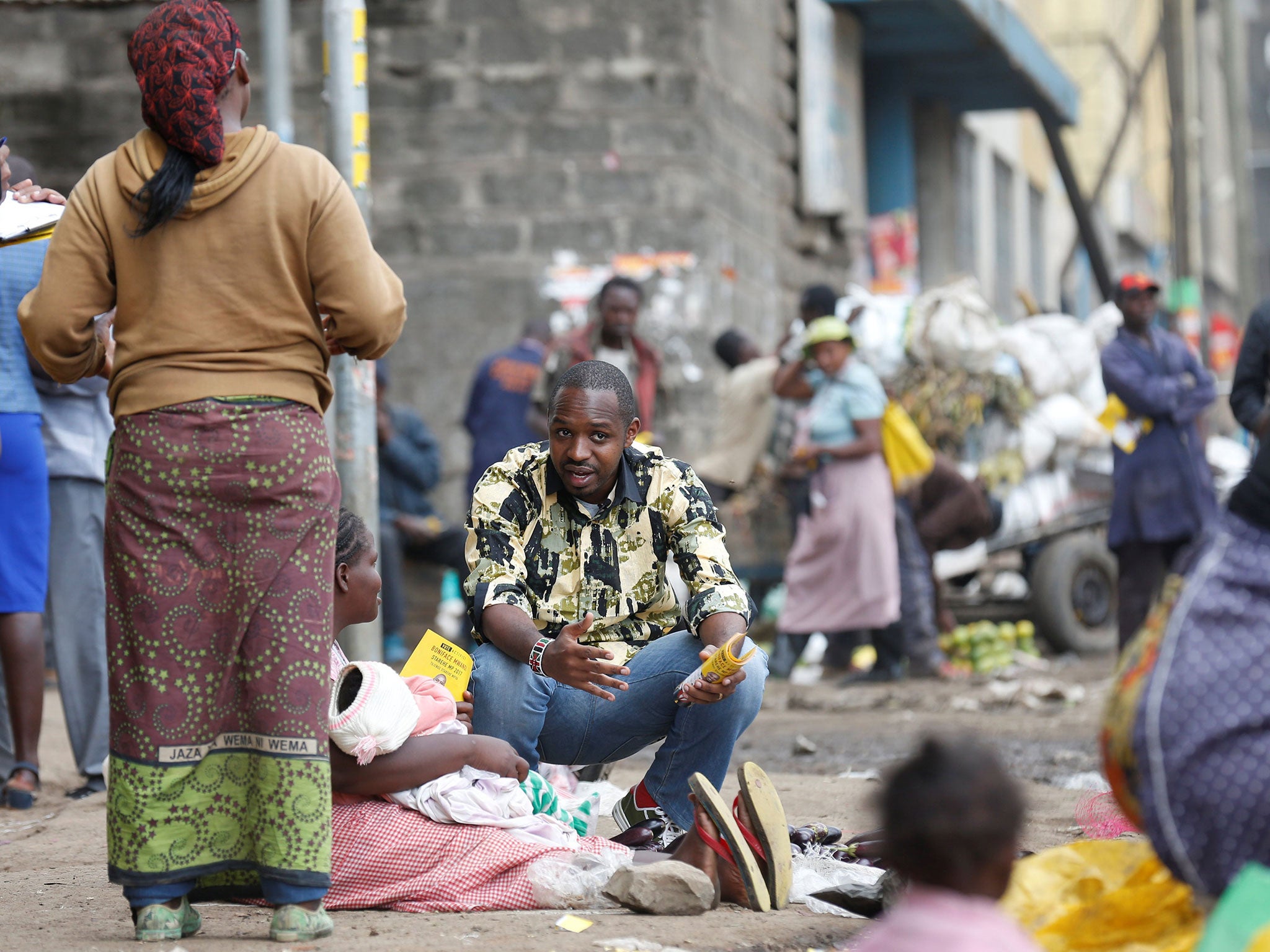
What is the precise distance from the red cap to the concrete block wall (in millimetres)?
3072

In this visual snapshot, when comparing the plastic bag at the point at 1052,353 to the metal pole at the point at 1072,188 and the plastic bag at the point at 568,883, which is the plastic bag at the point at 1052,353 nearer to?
the metal pole at the point at 1072,188

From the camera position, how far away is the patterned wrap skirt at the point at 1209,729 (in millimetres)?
2500

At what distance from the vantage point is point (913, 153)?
1725 cm

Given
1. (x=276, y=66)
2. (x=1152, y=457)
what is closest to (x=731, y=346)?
(x=1152, y=457)

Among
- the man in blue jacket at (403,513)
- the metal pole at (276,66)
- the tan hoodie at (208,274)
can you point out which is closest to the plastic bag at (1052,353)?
the man in blue jacket at (403,513)

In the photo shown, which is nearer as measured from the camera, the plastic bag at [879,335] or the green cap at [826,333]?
the green cap at [826,333]

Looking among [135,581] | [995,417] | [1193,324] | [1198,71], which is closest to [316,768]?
[135,581]

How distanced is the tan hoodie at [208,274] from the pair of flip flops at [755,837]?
4.08 feet

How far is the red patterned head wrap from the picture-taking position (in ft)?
10.2

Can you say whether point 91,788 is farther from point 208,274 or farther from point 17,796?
point 208,274

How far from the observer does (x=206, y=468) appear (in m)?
3.13

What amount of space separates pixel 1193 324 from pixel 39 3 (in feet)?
33.5

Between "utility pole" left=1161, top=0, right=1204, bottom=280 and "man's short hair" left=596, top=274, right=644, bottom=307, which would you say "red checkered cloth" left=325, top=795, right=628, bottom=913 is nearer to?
"man's short hair" left=596, top=274, right=644, bottom=307

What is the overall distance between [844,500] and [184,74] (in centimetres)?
620
